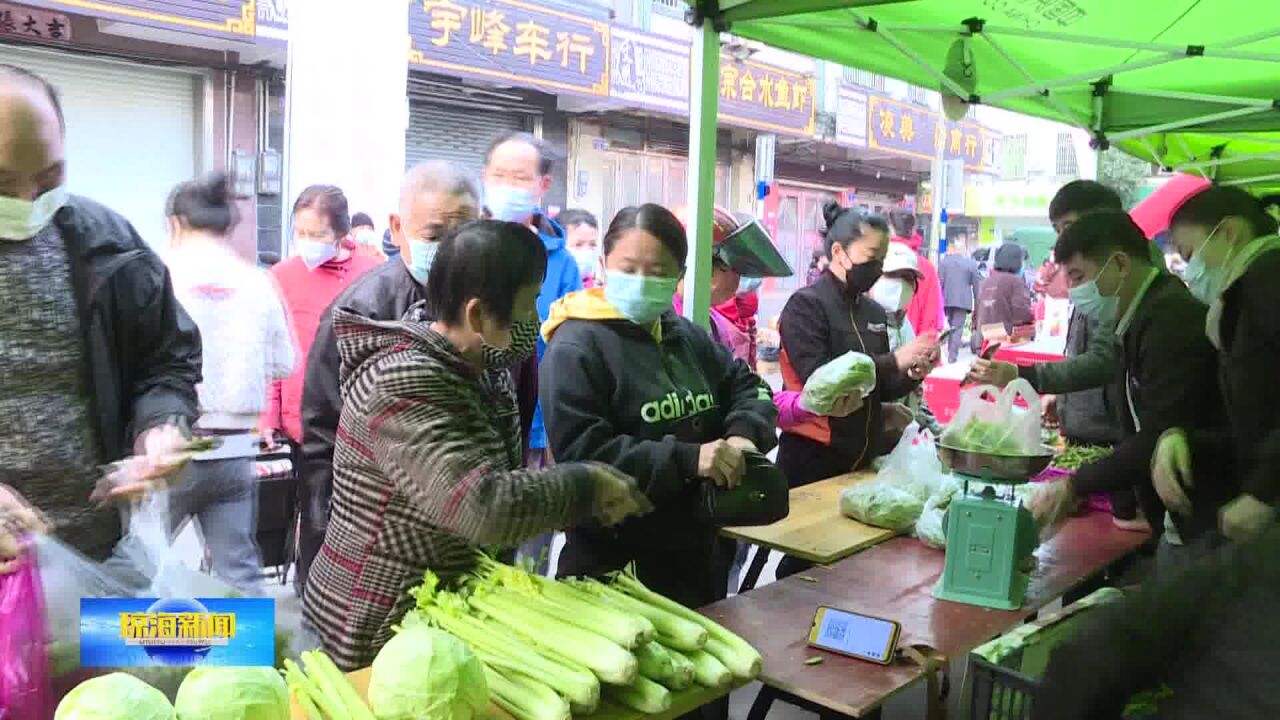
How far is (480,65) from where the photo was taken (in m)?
8.67

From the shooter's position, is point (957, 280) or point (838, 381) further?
point (957, 280)

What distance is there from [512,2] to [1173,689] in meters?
8.82

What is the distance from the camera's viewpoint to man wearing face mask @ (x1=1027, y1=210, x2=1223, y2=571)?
112 inches

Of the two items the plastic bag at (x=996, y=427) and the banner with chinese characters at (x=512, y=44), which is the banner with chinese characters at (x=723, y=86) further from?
the plastic bag at (x=996, y=427)

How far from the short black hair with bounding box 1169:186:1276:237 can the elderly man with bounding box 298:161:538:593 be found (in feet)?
8.13

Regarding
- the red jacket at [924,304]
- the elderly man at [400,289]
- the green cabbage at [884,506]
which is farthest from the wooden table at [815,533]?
the red jacket at [924,304]

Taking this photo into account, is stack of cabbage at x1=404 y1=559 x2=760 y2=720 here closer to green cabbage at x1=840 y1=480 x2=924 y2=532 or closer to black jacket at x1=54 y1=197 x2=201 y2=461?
black jacket at x1=54 y1=197 x2=201 y2=461

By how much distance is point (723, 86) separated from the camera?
474 inches

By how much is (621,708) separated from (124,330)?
1.51m

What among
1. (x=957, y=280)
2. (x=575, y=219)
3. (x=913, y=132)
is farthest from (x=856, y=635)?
(x=913, y=132)

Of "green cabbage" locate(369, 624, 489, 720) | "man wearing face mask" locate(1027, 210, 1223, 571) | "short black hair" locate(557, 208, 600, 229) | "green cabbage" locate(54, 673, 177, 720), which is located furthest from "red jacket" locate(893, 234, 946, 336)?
"green cabbage" locate(54, 673, 177, 720)

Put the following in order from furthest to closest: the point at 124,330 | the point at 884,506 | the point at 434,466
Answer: the point at 884,506 → the point at 124,330 → the point at 434,466

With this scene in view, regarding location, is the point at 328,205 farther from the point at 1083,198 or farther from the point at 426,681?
the point at 1083,198

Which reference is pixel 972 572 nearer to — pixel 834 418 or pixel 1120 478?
pixel 1120 478
